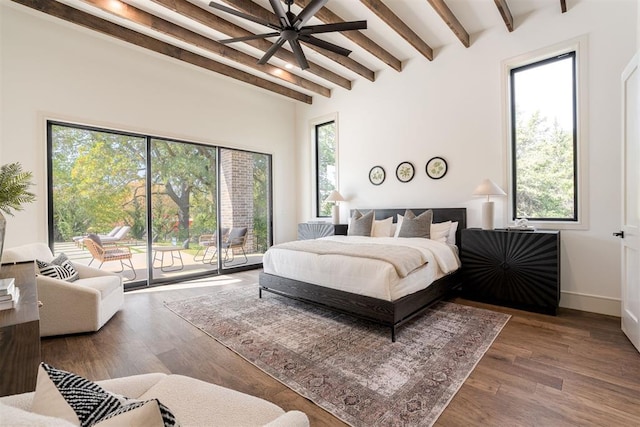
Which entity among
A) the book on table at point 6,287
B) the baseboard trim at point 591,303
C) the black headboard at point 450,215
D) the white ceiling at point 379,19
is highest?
the white ceiling at point 379,19

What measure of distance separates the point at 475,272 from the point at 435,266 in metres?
0.79

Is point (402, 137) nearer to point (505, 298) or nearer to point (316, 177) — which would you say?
point (316, 177)

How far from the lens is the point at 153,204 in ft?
15.4

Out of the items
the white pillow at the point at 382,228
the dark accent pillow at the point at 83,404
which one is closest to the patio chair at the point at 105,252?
the white pillow at the point at 382,228

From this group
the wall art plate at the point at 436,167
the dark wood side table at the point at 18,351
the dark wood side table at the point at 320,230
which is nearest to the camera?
the dark wood side table at the point at 18,351

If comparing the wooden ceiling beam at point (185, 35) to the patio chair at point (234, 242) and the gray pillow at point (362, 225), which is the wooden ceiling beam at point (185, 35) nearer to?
the gray pillow at point (362, 225)

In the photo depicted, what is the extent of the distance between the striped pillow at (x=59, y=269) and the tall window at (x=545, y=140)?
17.5ft

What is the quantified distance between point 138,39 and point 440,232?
4.89 m

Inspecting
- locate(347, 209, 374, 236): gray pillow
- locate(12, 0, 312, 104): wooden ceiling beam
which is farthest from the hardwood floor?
locate(12, 0, 312, 104): wooden ceiling beam

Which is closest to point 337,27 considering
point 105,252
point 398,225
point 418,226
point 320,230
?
point 418,226

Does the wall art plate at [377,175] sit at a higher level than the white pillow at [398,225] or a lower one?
higher

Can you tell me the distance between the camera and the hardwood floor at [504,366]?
5.84ft

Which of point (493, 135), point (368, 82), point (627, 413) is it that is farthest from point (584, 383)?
point (368, 82)

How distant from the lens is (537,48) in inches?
148
